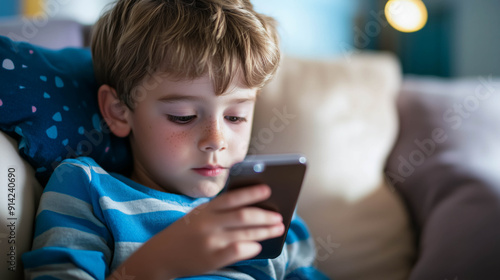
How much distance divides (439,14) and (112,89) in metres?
2.17

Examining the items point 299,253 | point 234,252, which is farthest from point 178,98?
point 299,253

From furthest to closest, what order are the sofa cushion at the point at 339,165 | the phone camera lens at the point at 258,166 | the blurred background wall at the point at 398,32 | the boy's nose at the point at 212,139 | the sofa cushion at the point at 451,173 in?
1. the blurred background wall at the point at 398,32
2. the sofa cushion at the point at 339,165
3. the sofa cushion at the point at 451,173
4. the boy's nose at the point at 212,139
5. the phone camera lens at the point at 258,166

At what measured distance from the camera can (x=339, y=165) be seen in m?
1.20

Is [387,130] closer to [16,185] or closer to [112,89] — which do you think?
[112,89]

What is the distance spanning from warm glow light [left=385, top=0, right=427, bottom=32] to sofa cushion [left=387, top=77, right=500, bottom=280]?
1.61ft

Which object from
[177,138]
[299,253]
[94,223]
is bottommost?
[299,253]

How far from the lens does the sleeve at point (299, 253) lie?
0.91m

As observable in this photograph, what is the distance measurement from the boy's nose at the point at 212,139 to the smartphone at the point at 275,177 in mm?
149

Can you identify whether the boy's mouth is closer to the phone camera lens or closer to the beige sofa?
the phone camera lens

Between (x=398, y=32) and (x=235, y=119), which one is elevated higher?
(x=235, y=119)

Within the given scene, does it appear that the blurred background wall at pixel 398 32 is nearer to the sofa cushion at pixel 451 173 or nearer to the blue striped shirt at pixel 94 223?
the sofa cushion at pixel 451 173

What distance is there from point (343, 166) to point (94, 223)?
71cm

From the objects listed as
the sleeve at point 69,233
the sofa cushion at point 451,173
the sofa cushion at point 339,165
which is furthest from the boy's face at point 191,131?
the sofa cushion at point 451,173

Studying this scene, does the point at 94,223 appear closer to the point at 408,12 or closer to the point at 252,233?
the point at 252,233
